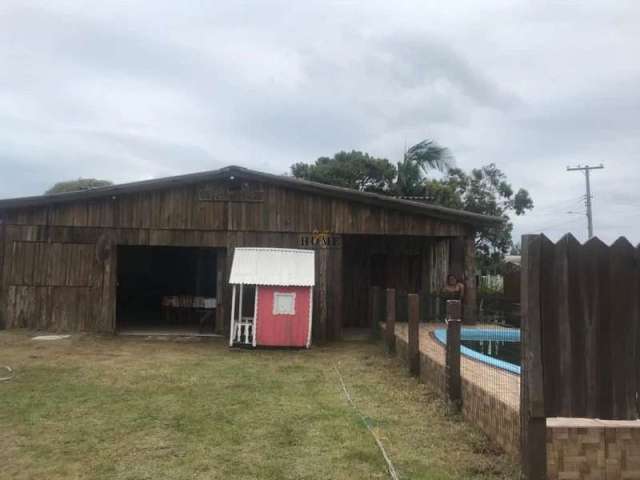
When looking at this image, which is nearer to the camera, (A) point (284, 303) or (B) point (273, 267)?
(A) point (284, 303)

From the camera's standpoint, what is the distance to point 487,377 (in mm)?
6227

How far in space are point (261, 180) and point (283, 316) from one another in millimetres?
3416

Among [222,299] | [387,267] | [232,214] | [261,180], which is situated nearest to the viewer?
[261,180]

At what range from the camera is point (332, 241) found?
1324 centimetres

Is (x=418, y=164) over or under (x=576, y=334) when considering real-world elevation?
over

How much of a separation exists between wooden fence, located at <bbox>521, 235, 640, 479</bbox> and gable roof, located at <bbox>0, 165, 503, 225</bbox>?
882 cm

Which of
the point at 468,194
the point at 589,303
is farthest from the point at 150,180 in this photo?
the point at 468,194

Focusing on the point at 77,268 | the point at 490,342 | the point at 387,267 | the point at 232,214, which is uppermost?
the point at 232,214

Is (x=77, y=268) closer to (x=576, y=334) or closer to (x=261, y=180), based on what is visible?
(x=261, y=180)


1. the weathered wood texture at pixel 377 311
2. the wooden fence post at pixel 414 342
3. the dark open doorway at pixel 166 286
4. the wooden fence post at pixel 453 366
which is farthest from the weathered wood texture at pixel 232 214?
the wooden fence post at pixel 453 366

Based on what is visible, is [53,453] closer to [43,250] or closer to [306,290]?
[306,290]

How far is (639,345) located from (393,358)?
6.32 m

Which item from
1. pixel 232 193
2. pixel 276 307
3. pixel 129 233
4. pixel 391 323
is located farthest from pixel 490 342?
pixel 129 233

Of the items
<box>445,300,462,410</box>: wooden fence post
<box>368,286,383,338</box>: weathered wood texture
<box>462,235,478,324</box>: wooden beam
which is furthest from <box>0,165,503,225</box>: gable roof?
<box>445,300,462,410</box>: wooden fence post
